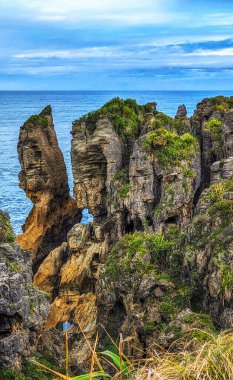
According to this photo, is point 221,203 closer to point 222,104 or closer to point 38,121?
point 222,104

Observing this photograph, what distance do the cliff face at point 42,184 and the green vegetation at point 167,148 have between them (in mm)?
13343

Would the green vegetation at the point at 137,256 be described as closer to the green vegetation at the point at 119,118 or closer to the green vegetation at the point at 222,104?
the green vegetation at the point at 119,118

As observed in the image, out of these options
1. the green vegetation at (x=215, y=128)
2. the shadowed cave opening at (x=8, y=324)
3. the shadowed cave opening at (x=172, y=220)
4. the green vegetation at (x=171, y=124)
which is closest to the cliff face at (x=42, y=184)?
the green vegetation at (x=171, y=124)

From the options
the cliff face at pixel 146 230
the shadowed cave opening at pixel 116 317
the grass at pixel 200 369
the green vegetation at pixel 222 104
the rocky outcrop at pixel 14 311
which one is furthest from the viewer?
the green vegetation at pixel 222 104

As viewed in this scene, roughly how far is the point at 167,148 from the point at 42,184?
14.9 meters

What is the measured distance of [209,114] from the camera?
1807 inches

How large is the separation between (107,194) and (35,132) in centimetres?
1143

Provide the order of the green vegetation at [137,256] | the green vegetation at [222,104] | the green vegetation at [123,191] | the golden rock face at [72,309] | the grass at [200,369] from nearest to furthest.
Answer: the grass at [200,369], the green vegetation at [137,256], the golden rock face at [72,309], the green vegetation at [123,191], the green vegetation at [222,104]

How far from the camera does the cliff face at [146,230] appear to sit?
68.5 ft

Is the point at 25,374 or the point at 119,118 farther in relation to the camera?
the point at 119,118

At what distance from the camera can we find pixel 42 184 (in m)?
45.9

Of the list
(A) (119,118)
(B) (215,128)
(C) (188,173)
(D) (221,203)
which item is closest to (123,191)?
(C) (188,173)

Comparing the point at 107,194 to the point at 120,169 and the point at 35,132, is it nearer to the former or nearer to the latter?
the point at 120,169

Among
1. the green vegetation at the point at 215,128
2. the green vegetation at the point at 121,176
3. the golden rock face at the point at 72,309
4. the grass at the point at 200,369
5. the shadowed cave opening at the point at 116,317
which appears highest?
the green vegetation at the point at 215,128
